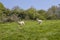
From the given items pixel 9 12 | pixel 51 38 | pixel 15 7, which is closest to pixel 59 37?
pixel 51 38

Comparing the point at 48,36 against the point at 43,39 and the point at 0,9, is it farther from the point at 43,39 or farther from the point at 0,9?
the point at 0,9

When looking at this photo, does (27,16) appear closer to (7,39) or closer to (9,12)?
(9,12)

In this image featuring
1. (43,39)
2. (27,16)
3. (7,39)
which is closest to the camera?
(43,39)

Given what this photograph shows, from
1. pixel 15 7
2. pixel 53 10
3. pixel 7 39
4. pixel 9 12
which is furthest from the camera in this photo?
A: pixel 53 10

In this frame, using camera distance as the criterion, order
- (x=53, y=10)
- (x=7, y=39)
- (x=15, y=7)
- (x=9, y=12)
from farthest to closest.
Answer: (x=53, y=10) < (x=15, y=7) < (x=9, y=12) < (x=7, y=39)

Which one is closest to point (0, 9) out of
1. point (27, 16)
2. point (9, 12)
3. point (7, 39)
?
point (9, 12)

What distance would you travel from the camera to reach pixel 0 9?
51000 mm

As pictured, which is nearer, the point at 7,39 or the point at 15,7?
the point at 7,39

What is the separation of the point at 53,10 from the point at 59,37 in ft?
164

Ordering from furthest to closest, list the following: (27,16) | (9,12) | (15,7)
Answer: (15,7) < (9,12) < (27,16)

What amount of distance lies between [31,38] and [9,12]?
38.4 meters

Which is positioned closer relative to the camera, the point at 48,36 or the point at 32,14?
the point at 48,36

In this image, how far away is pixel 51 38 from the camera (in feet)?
38.8

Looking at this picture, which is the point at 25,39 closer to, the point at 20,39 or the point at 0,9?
the point at 20,39
